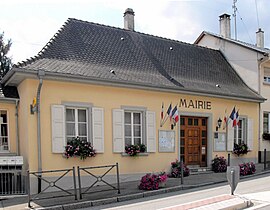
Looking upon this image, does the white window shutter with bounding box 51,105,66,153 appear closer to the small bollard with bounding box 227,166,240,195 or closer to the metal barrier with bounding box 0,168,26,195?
the metal barrier with bounding box 0,168,26,195

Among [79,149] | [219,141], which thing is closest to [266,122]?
[219,141]

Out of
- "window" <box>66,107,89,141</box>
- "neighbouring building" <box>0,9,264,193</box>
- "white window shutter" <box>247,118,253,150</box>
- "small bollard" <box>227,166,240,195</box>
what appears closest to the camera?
"small bollard" <box>227,166,240,195</box>

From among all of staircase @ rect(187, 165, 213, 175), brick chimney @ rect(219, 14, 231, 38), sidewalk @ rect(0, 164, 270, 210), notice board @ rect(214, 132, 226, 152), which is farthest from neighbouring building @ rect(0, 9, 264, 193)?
brick chimney @ rect(219, 14, 231, 38)

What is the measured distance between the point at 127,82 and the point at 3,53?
1512 centimetres

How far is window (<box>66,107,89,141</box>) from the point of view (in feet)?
30.8

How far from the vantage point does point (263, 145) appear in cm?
1490

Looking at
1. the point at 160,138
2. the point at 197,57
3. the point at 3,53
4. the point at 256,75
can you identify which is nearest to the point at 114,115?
the point at 160,138

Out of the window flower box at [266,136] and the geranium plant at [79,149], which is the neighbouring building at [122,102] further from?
the window flower box at [266,136]

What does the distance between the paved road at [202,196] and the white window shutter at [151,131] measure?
2.81 metres

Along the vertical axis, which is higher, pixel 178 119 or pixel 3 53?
pixel 3 53

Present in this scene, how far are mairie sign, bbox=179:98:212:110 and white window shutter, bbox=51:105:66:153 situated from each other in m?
5.08

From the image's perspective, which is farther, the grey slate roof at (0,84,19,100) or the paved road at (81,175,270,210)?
the grey slate roof at (0,84,19,100)

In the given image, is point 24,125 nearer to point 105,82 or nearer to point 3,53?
point 105,82

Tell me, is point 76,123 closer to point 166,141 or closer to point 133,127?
point 133,127
